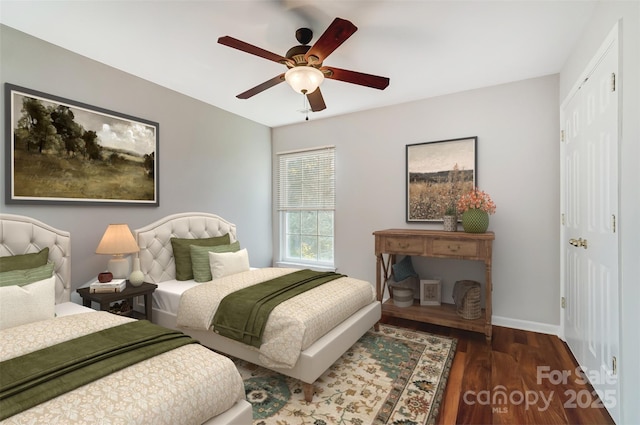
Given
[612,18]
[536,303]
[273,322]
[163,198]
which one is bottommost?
[536,303]

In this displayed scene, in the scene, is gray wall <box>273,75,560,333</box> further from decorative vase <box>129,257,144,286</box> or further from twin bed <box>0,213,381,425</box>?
decorative vase <box>129,257,144,286</box>

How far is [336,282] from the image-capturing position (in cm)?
287

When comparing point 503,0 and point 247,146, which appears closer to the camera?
point 503,0

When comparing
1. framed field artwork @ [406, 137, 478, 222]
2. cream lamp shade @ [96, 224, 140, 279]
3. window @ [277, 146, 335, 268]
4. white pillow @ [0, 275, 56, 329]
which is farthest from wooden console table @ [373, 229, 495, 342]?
white pillow @ [0, 275, 56, 329]

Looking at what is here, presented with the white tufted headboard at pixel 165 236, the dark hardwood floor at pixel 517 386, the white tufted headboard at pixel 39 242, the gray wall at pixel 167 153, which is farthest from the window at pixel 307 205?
the white tufted headboard at pixel 39 242

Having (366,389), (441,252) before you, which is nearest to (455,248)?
(441,252)

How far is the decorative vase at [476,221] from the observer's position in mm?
3000

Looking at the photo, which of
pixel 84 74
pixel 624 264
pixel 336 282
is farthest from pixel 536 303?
pixel 84 74

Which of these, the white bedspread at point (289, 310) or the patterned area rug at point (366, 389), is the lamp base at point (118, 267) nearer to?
the white bedspread at point (289, 310)

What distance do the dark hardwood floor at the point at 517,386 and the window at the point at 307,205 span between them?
2.28 meters

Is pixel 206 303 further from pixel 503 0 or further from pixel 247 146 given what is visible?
pixel 503 0

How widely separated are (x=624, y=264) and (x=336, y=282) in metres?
2.00

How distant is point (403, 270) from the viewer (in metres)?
3.49

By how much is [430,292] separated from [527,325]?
1.00m
